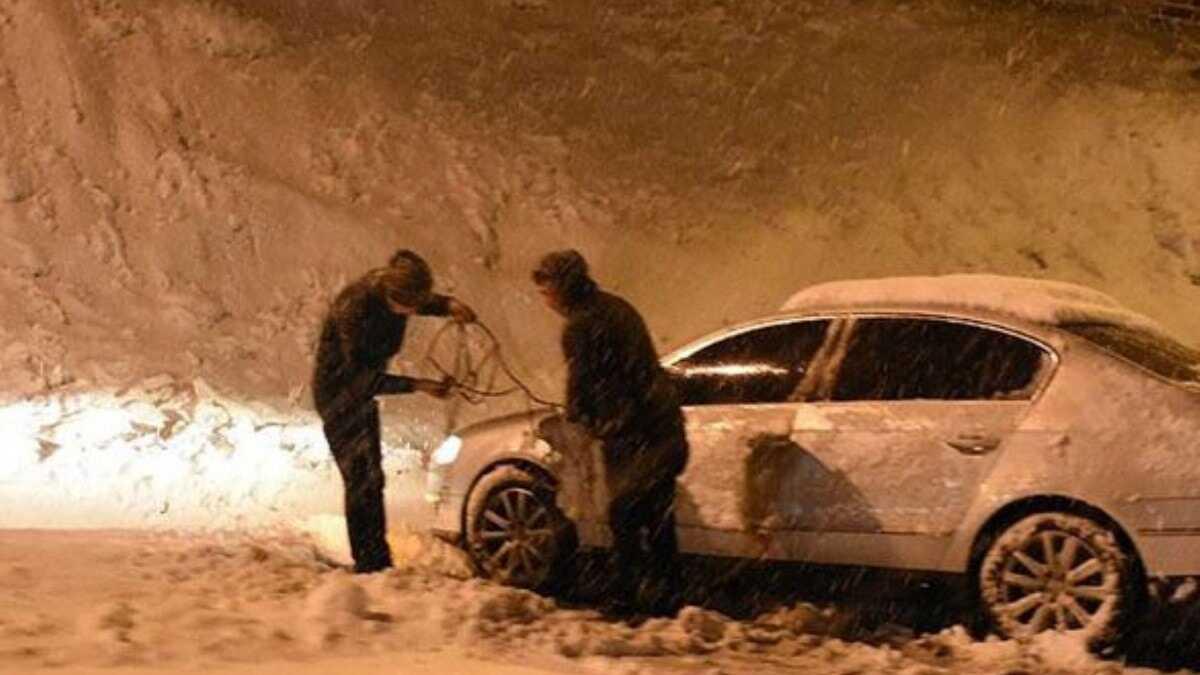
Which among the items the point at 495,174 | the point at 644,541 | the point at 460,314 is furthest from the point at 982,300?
the point at 495,174

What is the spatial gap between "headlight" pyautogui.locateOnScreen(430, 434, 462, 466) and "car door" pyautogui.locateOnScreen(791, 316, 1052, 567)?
1895mm

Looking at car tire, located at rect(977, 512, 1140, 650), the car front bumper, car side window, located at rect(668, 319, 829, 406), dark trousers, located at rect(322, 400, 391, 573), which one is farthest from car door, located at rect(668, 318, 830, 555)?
dark trousers, located at rect(322, 400, 391, 573)

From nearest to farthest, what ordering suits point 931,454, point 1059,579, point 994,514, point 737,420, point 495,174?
point 1059,579 → point 994,514 → point 931,454 → point 737,420 → point 495,174

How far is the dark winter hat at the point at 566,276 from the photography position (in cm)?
648

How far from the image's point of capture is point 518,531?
7293mm

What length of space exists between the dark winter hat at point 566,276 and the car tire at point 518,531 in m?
1.18

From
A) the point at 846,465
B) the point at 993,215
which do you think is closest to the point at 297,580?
the point at 846,465

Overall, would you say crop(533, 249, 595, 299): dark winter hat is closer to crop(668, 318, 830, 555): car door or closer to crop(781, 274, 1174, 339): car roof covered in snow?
crop(668, 318, 830, 555): car door

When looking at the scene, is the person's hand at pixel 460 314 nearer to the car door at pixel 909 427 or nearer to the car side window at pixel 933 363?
the car door at pixel 909 427

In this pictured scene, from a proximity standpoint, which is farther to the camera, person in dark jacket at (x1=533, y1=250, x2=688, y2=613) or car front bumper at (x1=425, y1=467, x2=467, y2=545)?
car front bumper at (x1=425, y1=467, x2=467, y2=545)

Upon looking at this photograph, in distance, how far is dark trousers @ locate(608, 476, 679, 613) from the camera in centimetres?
659

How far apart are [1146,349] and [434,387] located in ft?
11.0

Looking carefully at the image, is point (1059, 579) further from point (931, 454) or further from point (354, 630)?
point (354, 630)

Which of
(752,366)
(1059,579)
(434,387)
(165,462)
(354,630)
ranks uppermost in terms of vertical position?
(752,366)
